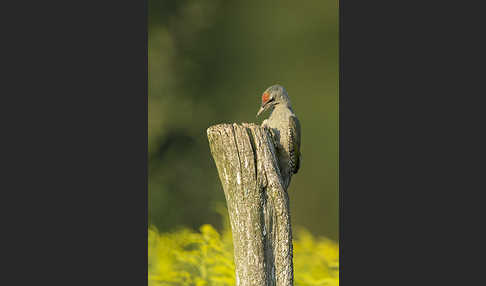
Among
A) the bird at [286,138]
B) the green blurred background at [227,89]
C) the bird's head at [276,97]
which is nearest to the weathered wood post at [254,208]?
the bird at [286,138]

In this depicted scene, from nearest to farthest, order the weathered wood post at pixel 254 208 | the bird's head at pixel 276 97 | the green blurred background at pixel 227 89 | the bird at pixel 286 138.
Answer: the weathered wood post at pixel 254 208 < the bird at pixel 286 138 < the bird's head at pixel 276 97 < the green blurred background at pixel 227 89

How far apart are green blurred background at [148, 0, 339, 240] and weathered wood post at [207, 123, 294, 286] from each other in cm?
217

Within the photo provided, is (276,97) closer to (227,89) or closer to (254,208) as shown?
(254,208)

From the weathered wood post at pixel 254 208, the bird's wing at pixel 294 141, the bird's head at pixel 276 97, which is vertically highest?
the bird's head at pixel 276 97

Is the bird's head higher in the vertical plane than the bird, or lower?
higher

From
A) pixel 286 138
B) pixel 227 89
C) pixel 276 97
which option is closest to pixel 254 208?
pixel 286 138

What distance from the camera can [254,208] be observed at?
3.92 metres

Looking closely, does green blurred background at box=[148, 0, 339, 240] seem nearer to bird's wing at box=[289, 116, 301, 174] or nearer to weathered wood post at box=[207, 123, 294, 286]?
bird's wing at box=[289, 116, 301, 174]

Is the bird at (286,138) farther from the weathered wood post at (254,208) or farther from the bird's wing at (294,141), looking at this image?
the weathered wood post at (254,208)

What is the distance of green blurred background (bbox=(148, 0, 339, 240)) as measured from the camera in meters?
5.95

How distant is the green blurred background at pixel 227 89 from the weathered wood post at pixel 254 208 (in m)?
2.17

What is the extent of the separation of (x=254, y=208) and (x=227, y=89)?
2.81 meters

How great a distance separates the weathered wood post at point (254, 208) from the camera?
12.9 ft

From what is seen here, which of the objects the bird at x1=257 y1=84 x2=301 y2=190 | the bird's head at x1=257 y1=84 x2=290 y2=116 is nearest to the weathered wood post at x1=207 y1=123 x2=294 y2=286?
the bird at x1=257 y1=84 x2=301 y2=190
